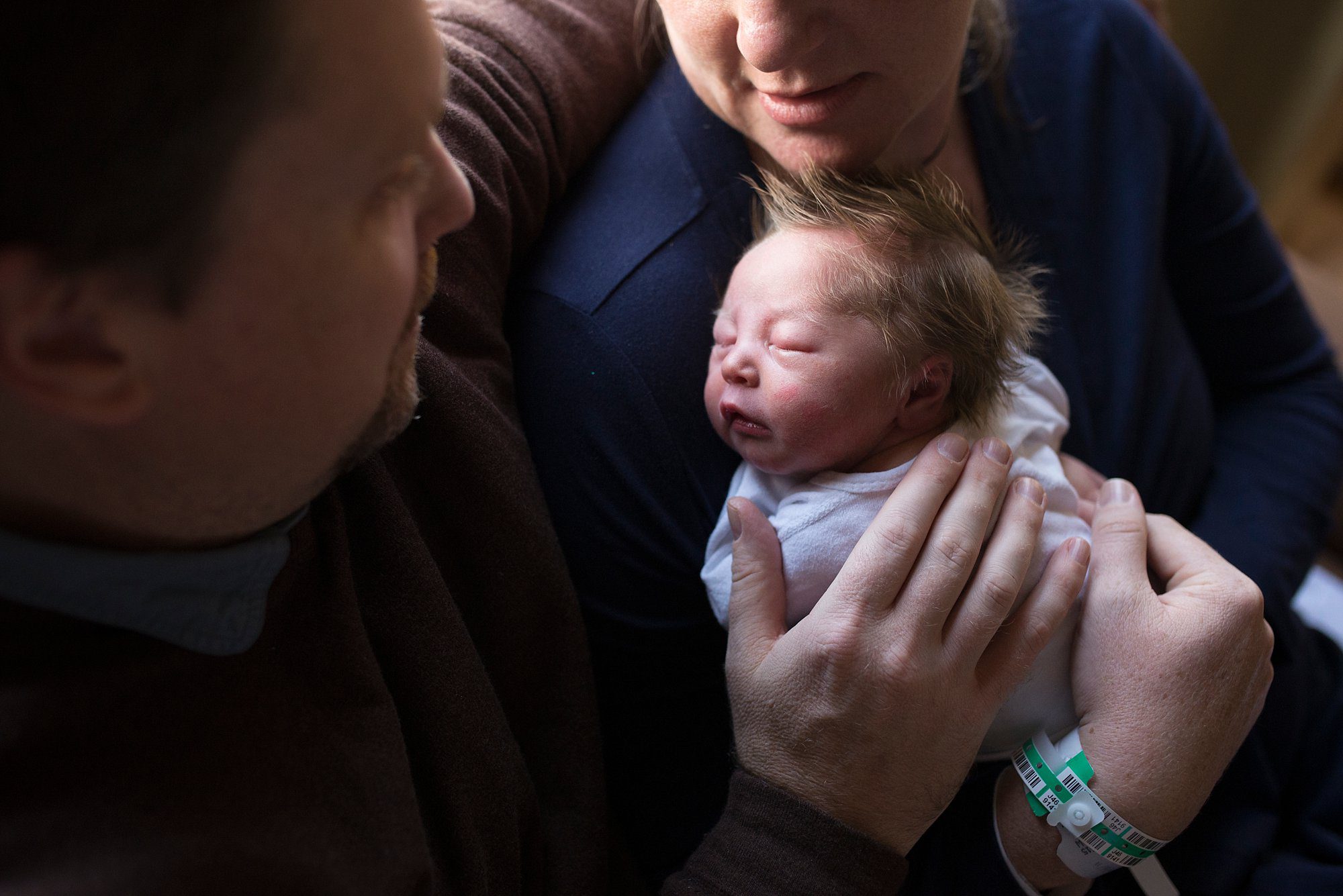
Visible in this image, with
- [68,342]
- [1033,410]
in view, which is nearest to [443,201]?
[68,342]

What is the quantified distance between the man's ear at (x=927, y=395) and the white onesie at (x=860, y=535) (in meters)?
0.03

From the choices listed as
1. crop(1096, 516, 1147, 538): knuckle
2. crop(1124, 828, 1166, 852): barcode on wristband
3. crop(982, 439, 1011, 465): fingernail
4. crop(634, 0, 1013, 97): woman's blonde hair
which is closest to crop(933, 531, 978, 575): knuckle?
crop(982, 439, 1011, 465): fingernail

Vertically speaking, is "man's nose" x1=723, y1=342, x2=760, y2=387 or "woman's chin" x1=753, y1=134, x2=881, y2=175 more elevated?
"woman's chin" x1=753, y1=134, x2=881, y2=175

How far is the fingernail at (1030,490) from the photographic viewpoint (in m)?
1.00

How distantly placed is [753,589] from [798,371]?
0.24 metres

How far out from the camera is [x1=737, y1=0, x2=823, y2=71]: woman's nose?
880 millimetres

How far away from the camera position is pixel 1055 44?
4.30 ft

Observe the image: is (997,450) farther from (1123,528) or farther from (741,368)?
(741,368)

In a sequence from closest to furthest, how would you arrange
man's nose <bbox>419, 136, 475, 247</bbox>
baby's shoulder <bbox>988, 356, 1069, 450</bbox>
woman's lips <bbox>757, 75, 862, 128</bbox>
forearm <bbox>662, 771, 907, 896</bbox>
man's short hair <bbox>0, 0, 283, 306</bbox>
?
man's short hair <bbox>0, 0, 283, 306</bbox>, man's nose <bbox>419, 136, 475, 247</bbox>, forearm <bbox>662, 771, 907, 896</bbox>, woman's lips <bbox>757, 75, 862, 128</bbox>, baby's shoulder <bbox>988, 356, 1069, 450</bbox>

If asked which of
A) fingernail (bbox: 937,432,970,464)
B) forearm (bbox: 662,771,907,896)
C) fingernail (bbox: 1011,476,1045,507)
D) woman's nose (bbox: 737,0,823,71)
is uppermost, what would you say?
woman's nose (bbox: 737,0,823,71)

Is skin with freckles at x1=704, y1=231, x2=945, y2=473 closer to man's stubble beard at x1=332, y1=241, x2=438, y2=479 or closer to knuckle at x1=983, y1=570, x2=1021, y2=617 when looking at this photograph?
knuckle at x1=983, y1=570, x2=1021, y2=617

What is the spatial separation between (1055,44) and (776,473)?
78cm

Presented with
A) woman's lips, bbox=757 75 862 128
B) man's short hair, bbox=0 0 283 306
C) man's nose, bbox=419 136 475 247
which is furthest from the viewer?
woman's lips, bbox=757 75 862 128

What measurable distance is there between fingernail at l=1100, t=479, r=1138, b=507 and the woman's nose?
2.01ft
